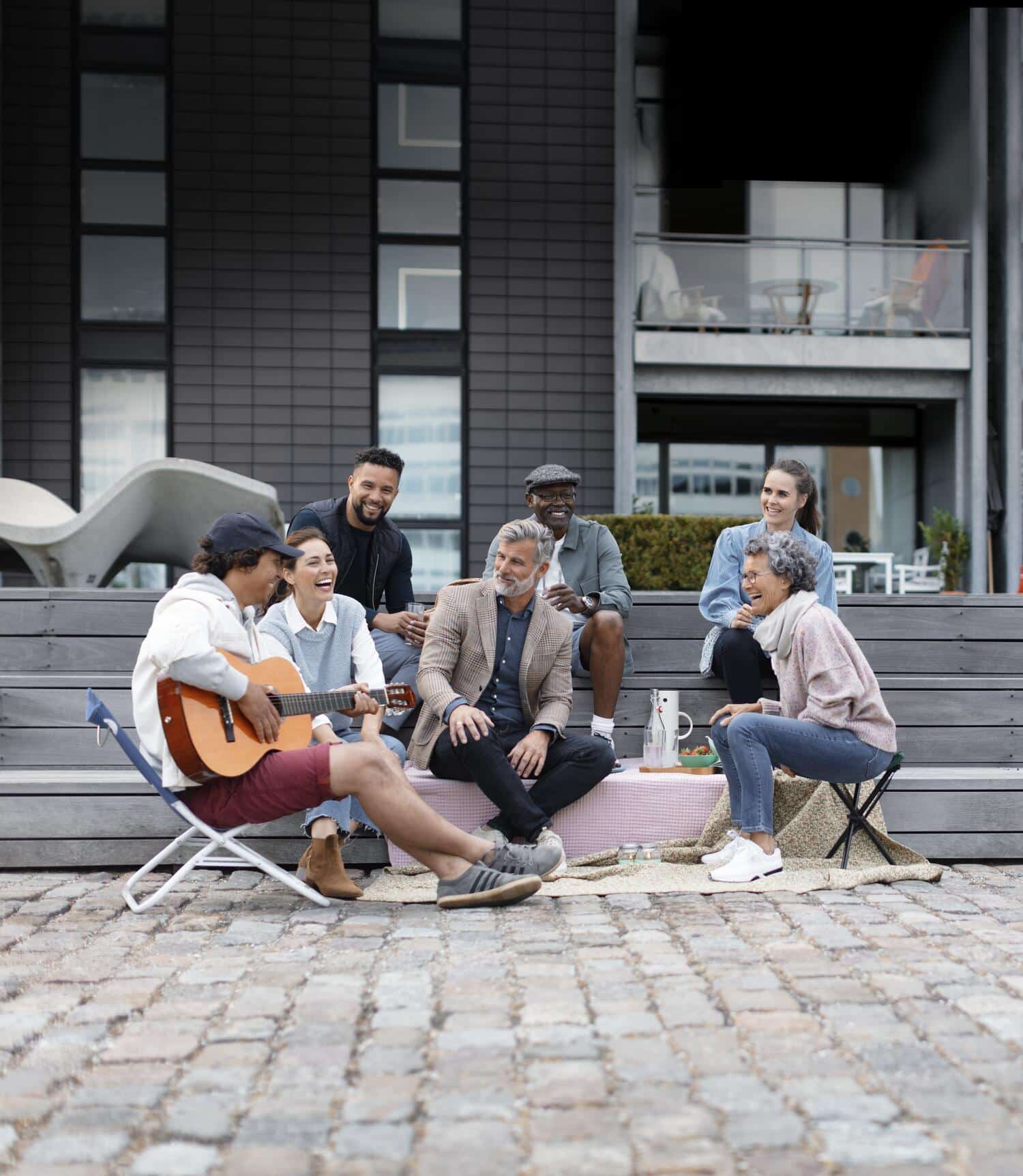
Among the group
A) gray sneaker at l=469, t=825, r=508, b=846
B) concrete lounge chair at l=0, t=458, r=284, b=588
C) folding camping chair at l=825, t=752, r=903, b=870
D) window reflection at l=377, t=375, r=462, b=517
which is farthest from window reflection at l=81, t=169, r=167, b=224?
folding camping chair at l=825, t=752, r=903, b=870

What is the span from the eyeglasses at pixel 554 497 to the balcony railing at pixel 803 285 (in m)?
6.61

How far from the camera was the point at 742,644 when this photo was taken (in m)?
5.68

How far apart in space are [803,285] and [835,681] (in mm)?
8429

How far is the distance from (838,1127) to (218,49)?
466 inches

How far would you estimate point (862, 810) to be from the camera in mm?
5004

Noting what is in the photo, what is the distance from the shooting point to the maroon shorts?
434 cm

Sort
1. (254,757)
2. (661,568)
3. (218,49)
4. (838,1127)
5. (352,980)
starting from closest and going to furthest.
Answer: (838,1127), (352,980), (254,757), (661,568), (218,49)

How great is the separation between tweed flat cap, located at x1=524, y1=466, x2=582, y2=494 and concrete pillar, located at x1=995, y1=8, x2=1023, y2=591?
780 cm

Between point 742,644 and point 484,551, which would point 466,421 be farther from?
point 742,644

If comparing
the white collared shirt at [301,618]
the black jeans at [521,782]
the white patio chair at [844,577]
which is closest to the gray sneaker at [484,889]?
the black jeans at [521,782]

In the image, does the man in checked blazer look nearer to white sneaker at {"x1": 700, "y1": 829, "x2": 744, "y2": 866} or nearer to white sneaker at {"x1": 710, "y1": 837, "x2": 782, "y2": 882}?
white sneaker at {"x1": 700, "y1": 829, "x2": 744, "y2": 866}

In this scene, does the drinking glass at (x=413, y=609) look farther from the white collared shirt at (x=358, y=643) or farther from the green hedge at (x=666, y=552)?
the green hedge at (x=666, y=552)

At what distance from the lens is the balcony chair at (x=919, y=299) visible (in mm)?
12578

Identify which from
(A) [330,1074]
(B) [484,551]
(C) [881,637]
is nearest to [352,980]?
(A) [330,1074]
